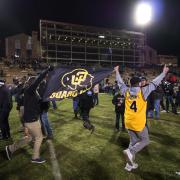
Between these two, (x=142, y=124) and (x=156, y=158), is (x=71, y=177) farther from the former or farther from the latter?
(x=156, y=158)

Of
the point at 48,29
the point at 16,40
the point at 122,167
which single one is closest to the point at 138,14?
the point at 48,29

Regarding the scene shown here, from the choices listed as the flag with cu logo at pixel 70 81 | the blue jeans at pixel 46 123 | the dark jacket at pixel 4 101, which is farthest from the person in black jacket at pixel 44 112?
the dark jacket at pixel 4 101

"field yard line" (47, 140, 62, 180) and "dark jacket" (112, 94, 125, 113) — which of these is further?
"dark jacket" (112, 94, 125, 113)

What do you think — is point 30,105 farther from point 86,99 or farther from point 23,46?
point 23,46

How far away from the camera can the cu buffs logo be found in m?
6.06

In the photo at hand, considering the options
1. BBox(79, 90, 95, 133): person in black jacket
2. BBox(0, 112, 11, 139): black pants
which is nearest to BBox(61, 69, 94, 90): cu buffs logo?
BBox(79, 90, 95, 133): person in black jacket

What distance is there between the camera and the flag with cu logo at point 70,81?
5.86m

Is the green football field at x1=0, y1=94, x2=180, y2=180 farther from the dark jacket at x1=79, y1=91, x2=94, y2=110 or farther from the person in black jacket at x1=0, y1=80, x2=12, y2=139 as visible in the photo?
the dark jacket at x1=79, y1=91, x2=94, y2=110

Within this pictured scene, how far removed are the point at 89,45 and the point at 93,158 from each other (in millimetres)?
48097

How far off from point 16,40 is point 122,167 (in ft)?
161

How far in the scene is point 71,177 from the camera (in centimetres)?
492

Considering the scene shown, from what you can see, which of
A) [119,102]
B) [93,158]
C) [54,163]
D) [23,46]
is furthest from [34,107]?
[23,46]

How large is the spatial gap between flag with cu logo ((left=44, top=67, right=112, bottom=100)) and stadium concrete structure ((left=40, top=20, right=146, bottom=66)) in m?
40.6

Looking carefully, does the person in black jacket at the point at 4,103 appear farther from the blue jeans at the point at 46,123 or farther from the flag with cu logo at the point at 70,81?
the flag with cu logo at the point at 70,81
